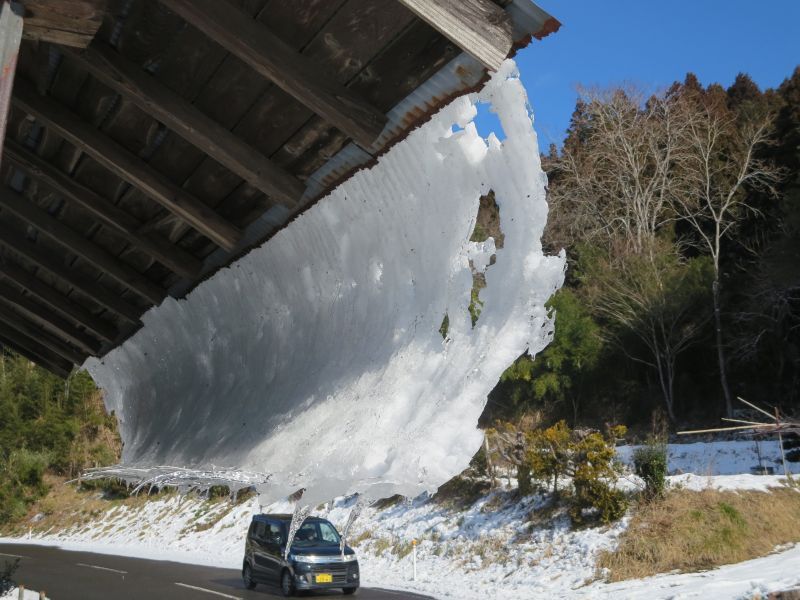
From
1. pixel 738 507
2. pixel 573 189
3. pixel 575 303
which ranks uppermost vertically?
pixel 573 189

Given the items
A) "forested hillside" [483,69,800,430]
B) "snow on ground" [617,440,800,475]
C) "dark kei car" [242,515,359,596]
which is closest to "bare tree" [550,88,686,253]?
"forested hillside" [483,69,800,430]

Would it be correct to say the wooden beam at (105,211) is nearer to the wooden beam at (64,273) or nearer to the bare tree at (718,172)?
the wooden beam at (64,273)

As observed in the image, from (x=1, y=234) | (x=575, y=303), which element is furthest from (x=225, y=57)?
(x=575, y=303)

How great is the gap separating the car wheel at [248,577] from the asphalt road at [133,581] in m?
0.16

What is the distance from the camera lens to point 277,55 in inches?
77.5

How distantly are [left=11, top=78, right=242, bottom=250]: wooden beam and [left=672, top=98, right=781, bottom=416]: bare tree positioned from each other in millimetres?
26374

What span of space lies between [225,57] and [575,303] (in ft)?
88.8

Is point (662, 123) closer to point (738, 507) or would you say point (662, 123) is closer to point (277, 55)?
point (738, 507)

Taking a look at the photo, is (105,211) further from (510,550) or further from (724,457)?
(724,457)

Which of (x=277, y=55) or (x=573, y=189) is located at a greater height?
(x=573, y=189)

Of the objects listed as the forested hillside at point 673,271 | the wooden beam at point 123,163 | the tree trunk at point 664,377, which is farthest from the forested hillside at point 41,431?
the wooden beam at point 123,163

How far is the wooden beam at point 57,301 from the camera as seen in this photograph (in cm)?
414

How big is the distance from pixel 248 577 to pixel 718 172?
81.5 feet

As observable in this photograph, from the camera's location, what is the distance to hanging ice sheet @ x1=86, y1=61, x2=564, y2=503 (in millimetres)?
1976
